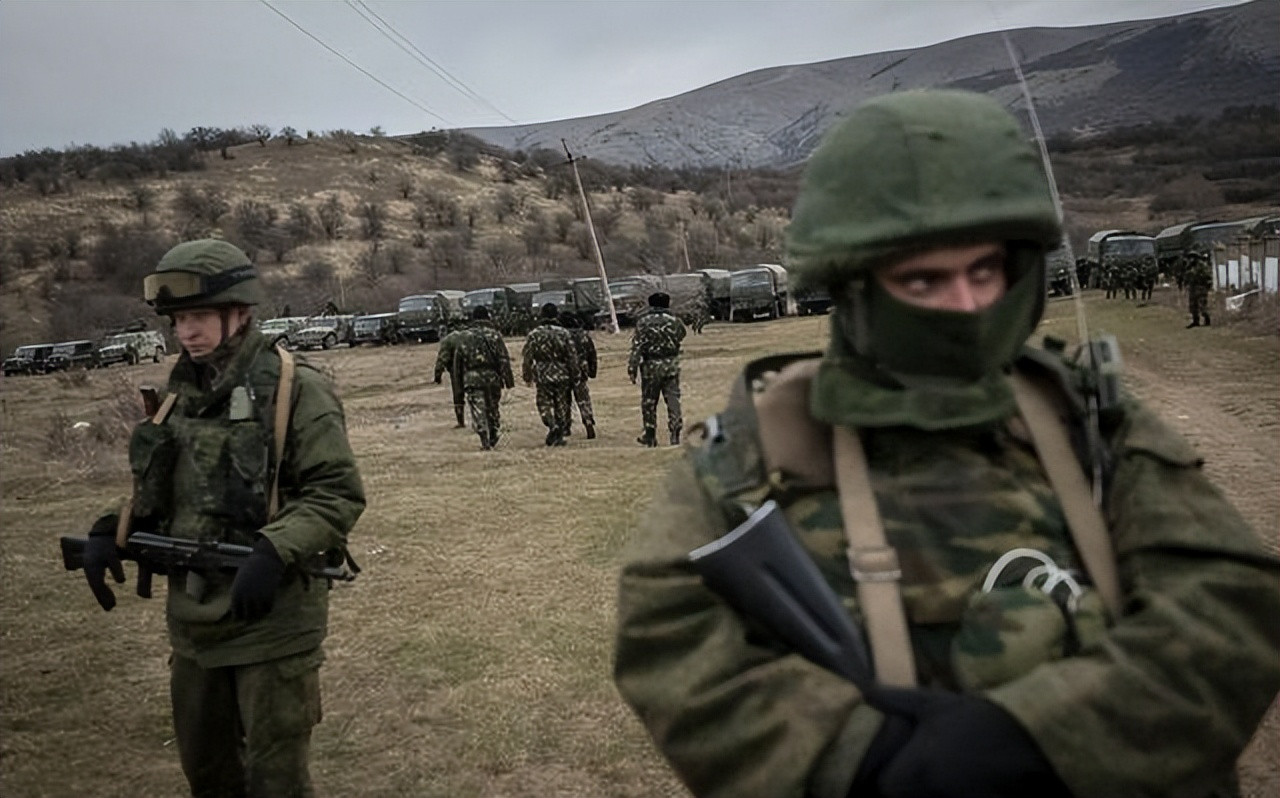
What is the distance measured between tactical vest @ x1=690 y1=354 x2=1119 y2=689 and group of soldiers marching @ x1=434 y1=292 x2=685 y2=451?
9369 millimetres

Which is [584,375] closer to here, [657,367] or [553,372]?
[553,372]

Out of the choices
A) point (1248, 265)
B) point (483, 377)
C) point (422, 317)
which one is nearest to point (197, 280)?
point (483, 377)

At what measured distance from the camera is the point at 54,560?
766 centimetres

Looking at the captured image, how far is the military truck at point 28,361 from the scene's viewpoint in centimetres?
2841

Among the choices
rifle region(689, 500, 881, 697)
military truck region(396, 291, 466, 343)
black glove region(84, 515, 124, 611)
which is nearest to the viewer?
rifle region(689, 500, 881, 697)

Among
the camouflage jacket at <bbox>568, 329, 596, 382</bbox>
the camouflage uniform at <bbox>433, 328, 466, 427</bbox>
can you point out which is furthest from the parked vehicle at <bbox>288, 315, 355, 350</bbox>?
the camouflage jacket at <bbox>568, 329, 596, 382</bbox>

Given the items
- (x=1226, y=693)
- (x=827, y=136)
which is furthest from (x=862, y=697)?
(x=827, y=136)

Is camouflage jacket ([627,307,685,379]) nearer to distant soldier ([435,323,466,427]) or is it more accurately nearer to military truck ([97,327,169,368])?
distant soldier ([435,323,466,427])

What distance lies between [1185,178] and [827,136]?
39194 mm

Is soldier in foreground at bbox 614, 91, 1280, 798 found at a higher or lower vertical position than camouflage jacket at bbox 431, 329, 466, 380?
higher

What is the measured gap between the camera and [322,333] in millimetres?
30547

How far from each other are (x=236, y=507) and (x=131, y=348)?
2966cm

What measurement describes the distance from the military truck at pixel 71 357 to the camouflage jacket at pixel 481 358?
21.7 m

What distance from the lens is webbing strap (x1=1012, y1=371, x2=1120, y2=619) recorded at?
51.3 inches
